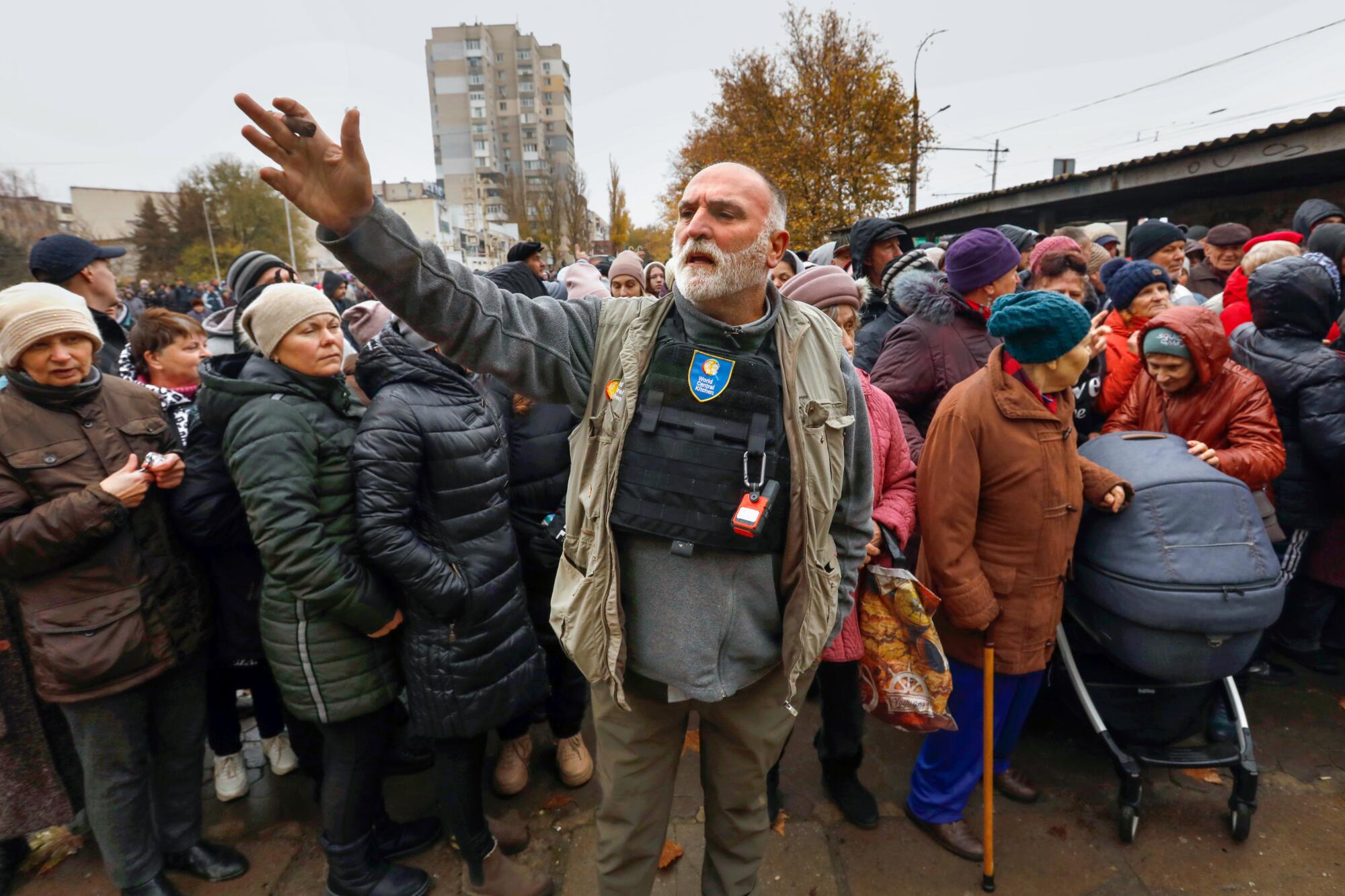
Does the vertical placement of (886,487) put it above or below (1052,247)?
below

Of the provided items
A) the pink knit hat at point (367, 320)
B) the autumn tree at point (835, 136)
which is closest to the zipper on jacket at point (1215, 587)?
the pink knit hat at point (367, 320)

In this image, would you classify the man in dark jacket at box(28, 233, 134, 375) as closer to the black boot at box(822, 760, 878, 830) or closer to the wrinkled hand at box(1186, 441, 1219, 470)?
the black boot at box(822, 760, 878, 830)

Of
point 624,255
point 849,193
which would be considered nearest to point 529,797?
point 624,255

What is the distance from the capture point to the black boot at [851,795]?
2.76 meters

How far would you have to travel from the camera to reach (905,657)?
2350 millimetres

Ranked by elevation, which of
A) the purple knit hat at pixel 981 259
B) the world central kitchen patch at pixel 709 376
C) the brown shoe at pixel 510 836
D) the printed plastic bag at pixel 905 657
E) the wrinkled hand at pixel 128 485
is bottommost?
the brown shoe at pixel 510 836

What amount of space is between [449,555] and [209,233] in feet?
184

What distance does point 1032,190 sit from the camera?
43.8ft

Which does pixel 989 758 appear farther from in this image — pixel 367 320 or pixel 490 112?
pixel 490 112

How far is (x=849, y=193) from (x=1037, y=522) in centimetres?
1852

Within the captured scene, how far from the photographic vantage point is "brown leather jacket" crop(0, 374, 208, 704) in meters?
2.08

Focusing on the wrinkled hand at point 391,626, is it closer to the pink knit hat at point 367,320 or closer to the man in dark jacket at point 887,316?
the pink knit hat at point 367,320

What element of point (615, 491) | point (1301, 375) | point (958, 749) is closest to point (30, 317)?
point (615, 491)

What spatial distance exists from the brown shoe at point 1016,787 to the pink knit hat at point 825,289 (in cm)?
221
